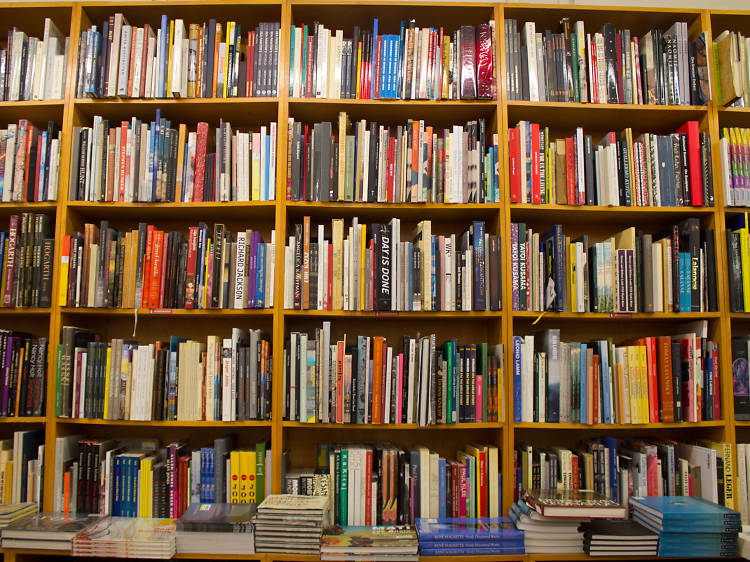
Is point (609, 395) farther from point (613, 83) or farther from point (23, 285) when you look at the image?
point (23, 285)

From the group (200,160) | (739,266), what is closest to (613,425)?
(739,266)

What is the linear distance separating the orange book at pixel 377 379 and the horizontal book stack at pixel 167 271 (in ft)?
1.48

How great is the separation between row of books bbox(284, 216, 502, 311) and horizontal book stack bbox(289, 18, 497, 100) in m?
0.55

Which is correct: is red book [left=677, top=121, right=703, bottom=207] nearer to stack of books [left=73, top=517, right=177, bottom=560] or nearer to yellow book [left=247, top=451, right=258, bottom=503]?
yellow book [left=247, top=451, right=258, bottom=503]

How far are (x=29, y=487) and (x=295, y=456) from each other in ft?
3.34

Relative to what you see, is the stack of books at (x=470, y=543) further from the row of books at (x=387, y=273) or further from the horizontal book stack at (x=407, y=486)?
the row of books at (x=387, y=273)

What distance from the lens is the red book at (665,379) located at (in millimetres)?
2045

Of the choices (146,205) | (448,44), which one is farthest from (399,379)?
(448,44)

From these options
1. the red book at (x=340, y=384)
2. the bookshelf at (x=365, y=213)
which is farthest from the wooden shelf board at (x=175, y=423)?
the red book at (x=340, y=384)

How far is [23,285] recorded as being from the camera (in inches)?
81.8

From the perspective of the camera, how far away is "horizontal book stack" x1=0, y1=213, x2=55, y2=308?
81.6 inches

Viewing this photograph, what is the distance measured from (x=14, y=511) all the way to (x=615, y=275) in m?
2.40

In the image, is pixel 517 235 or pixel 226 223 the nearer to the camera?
pixel 517 235

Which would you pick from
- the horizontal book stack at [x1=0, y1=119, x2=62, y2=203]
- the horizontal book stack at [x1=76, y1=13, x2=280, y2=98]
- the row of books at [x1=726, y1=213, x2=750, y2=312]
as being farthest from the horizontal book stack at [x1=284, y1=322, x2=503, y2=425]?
the horizontal book stack at [x1=0, y1=119, x2=62, y2=203]
